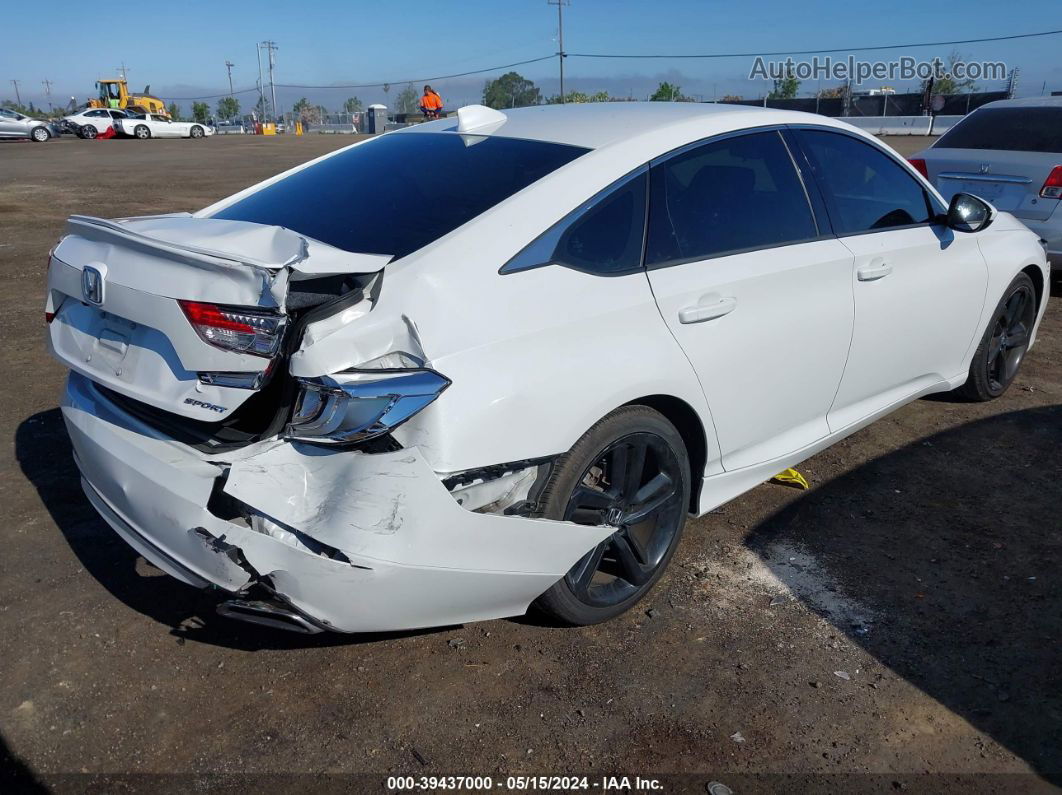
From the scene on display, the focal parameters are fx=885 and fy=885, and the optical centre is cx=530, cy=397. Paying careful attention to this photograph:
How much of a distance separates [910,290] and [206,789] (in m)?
3.42

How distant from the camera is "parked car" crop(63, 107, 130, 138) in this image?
41.0 m

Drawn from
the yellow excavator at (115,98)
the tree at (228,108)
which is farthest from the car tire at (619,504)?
the tree at (228,108)

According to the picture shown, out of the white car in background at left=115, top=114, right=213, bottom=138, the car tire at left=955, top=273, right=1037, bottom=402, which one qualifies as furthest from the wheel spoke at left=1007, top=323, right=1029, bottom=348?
the white car in background at left=115, top=114, right=213, bottom=138

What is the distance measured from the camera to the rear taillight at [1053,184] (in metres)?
6.77

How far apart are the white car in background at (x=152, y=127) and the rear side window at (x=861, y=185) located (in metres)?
45.2

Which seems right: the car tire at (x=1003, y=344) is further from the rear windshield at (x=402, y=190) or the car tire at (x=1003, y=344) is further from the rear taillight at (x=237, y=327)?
the rear taillight at (x=237, y=327)

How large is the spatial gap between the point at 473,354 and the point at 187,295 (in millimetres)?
786

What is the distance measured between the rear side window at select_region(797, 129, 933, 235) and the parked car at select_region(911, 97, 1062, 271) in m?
2.93

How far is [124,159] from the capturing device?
82.1ft

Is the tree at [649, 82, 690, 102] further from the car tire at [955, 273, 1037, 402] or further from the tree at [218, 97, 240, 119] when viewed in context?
the tree at [218, 97, 240, 119]

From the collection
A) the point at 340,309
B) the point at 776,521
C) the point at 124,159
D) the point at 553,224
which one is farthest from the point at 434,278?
the point at 124,159

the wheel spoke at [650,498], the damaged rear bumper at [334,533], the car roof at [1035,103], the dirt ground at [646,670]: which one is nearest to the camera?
the damaged rear bumper at [334,533]

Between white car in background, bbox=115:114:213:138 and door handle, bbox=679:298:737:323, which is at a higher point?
white car in background, bbox=115:114:213:138

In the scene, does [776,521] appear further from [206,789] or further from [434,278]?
[206,789]
